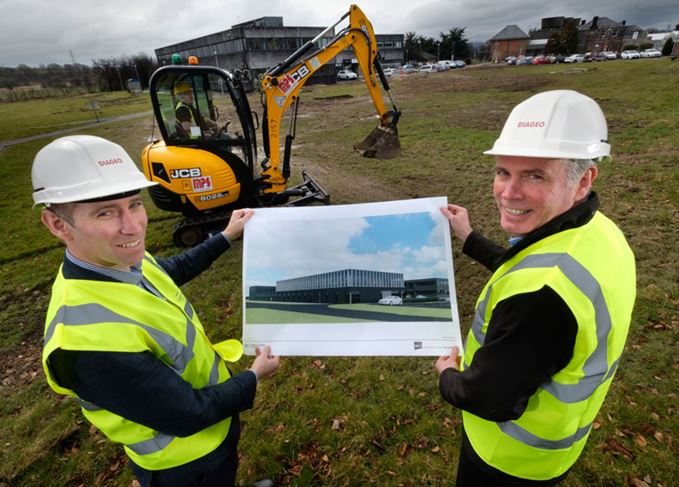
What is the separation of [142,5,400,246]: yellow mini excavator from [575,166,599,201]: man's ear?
5565 millimetres

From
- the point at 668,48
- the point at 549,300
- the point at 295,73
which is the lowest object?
the point at 549,300

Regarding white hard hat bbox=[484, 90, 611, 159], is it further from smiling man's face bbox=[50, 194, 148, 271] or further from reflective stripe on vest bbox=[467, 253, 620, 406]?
smiling man's face bbox=[50, 194, 148, 271]

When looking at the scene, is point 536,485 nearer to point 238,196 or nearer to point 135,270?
point 135,270

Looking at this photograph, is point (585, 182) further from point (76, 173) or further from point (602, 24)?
point (602, 24)

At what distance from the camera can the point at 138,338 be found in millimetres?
1401

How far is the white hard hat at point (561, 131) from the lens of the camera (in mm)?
1351

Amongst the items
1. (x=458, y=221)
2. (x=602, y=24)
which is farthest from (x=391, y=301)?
(x=602, y=24)

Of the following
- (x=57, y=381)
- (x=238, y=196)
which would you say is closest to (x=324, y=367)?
(x=57, y=381)

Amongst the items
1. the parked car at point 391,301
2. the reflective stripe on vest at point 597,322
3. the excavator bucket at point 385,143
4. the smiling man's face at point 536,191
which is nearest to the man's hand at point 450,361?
the parked car at point 391,301

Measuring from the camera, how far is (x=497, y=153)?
4.70 ft

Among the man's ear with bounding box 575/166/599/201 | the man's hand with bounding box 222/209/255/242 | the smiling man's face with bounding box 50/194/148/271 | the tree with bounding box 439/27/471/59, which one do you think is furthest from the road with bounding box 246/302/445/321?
the tree with bounding box 439/27/471/59

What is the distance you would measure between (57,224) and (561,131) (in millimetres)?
2067

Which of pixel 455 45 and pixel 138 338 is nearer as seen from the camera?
pixel 138 338

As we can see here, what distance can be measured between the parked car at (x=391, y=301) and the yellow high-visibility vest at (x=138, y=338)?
973 mm
